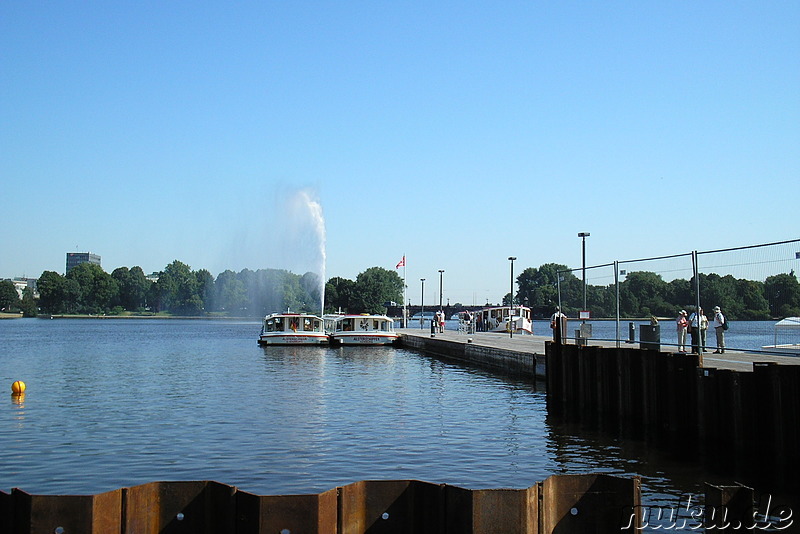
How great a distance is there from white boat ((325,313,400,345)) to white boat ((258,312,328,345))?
158cm

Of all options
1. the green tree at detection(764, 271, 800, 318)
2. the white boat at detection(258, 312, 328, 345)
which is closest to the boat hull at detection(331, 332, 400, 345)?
the white boat at detection(258, 312, 328, 345)

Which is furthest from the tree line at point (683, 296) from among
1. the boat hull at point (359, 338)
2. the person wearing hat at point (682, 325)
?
the boat hull at point (359, 338)

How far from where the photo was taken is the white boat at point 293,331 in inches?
2761

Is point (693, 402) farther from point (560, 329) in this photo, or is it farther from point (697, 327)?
point (560, 329)

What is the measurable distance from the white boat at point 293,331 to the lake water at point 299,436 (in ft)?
86.5

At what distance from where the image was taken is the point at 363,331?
7150 cm

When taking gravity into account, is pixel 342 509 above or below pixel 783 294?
below

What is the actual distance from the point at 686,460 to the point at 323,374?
90.4 ft

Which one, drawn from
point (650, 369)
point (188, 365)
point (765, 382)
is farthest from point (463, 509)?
point (188, 365)

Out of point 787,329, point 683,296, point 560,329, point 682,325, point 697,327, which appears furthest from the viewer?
point 560,329

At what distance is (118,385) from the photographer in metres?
38.5

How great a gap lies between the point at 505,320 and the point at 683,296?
60932 mm

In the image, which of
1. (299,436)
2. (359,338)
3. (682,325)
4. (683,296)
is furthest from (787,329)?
(359,338)

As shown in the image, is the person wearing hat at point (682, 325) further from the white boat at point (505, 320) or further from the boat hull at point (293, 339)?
the white boat at point (505, 320)
